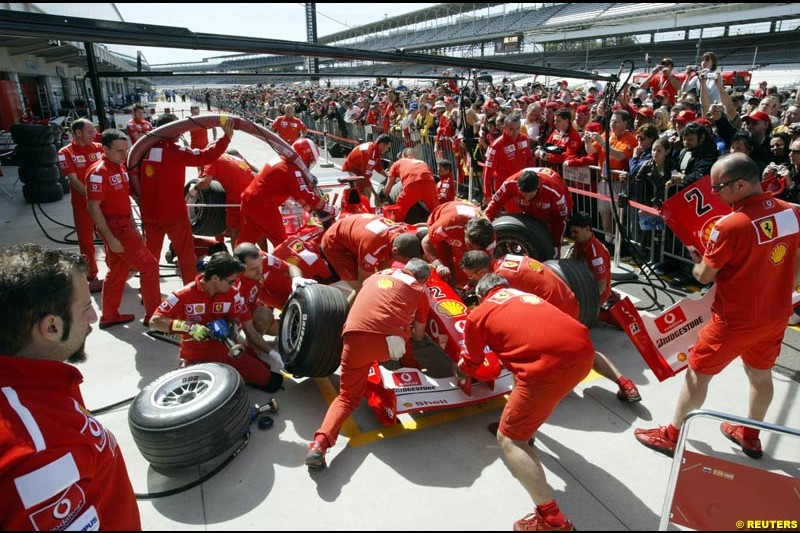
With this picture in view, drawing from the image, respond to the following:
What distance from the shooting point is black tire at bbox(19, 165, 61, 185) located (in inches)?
423

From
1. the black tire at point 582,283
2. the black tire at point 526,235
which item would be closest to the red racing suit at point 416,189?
the black tire at point 526,235

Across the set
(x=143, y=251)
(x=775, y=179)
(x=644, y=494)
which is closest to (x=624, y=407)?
(x=644, y=494)

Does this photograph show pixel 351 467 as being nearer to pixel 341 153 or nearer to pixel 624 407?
pixel 624 407

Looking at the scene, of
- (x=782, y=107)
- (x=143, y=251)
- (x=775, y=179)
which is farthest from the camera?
(x=782, y=107)

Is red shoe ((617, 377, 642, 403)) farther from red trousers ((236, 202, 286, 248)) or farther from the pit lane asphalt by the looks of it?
red trousers ((236, 202, 286, 248))

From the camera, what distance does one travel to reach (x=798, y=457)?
3.39 meters

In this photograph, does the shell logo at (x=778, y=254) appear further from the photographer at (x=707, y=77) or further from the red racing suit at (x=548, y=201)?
the photographer at (x=707, y=77)

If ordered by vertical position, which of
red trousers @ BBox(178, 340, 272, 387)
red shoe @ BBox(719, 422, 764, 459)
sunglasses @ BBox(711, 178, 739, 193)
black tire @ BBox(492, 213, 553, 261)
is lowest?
red shoe @ BBox(719, 422, 764, 459)

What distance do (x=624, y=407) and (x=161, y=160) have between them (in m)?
5.15

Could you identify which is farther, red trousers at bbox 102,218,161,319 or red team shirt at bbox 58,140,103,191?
red team shirt at bbox 58,140,103,191

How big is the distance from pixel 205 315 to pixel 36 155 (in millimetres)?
9688

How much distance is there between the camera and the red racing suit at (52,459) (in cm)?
144

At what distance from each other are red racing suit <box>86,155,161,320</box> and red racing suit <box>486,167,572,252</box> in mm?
4041

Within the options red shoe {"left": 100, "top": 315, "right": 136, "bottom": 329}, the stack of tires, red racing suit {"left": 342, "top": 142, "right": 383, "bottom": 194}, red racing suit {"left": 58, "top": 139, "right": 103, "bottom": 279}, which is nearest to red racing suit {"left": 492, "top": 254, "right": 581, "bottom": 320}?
red shoe {"left": 100, "top": 315, "right": 136, "bottom": 329}
